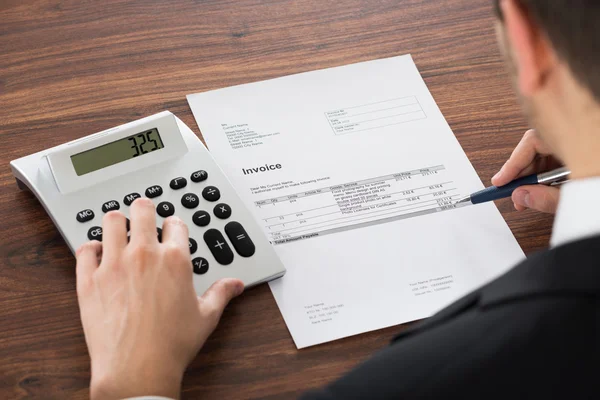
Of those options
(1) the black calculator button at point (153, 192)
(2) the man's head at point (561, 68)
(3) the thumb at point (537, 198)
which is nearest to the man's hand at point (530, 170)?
(3) the thumb at point (537, 198)

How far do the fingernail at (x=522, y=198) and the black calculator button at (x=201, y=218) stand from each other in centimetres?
36

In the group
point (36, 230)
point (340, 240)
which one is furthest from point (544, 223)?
point (36, 230)

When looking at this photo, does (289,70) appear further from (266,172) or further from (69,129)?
(69,129)

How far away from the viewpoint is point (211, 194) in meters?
0.87

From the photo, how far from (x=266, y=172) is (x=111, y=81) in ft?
0.86

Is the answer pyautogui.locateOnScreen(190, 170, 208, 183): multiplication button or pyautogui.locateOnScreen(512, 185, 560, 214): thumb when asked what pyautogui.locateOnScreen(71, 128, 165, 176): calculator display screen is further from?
pyautogui.locateOnScreen(512, 185, 560, 214): thumb

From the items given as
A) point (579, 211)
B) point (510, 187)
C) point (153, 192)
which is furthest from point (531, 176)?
point (153, 192)

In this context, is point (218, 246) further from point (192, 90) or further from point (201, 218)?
point (192, 90)

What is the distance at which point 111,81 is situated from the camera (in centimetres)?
103

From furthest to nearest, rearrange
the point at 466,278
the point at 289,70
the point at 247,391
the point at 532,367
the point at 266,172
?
the point at 289,70 → the point at 266,172 → the point at 466,278 → the point at 247,391 → the point at 532,367

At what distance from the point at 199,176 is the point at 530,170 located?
15.6 inches

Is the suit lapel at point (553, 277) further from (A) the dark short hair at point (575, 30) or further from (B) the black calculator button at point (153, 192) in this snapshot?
(B) the black calculator button at point (153, 192)

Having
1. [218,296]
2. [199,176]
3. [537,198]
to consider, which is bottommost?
[537,198]

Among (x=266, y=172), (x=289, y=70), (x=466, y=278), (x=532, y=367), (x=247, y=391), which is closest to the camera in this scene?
(x=532, y=367)
